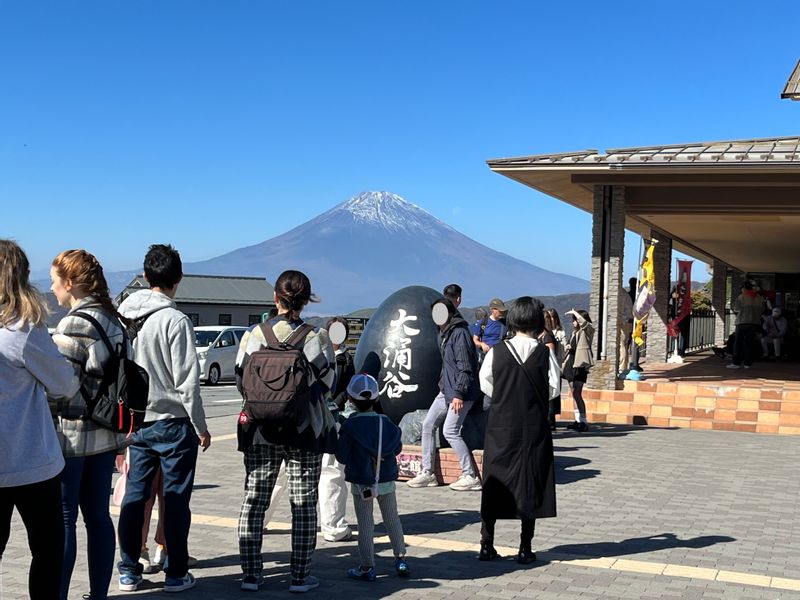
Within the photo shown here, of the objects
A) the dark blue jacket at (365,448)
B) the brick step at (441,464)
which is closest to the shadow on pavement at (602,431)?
the brick step at (441,464)

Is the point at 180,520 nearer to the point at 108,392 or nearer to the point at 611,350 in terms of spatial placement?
the point at 108,392

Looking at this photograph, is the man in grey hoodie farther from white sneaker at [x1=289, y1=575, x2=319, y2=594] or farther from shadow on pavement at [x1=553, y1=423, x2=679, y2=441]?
shadow on pavement at [x1=553, y1=423, x2=679, y2=441]

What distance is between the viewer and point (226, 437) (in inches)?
522

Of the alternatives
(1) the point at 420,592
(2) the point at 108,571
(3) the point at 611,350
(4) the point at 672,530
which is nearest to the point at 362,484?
(1) the point at 420,592

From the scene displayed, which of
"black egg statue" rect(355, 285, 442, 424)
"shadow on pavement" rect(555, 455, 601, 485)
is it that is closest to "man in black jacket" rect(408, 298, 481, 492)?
"black egg statue" rect(355, 285, 442, 424)

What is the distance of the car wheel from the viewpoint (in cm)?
2615

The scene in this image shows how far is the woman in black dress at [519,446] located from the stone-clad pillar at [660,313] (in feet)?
57.8

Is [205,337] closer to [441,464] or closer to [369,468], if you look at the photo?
[441,464]

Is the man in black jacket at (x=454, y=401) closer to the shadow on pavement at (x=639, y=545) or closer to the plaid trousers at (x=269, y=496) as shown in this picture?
the shadow on pavement at (x=639, y=545)

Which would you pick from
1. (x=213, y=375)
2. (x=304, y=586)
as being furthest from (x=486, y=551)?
(x=213, y=375)

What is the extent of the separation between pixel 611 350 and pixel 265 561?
10.6 meters

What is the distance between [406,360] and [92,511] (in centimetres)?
602

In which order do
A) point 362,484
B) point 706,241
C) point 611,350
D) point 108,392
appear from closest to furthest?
1. point 108,392
2. point 362,484
3. point 611,350
4. point 706,241

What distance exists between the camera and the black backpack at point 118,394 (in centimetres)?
479
